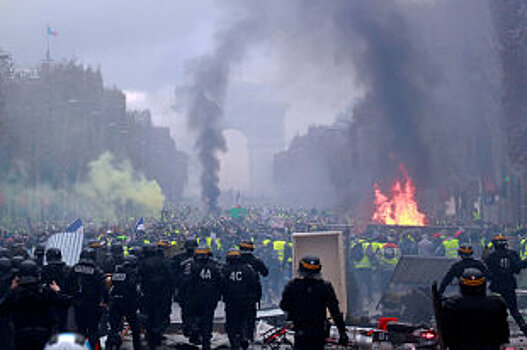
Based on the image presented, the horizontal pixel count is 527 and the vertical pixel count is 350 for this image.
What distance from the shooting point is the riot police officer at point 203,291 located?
1137 cm

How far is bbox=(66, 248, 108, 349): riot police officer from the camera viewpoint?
10.7 metres

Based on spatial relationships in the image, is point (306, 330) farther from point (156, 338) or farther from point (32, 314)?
point (156, 338)

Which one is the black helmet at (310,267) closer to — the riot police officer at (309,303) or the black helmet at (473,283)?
the riot police officer at (309,303)

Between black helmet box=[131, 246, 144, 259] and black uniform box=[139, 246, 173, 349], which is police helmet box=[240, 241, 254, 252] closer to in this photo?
black uniform box=[139, 246, 173, 349]

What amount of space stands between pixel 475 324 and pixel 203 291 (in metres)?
5.90

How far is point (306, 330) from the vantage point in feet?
26.5

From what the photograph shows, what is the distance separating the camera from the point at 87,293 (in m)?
10.8

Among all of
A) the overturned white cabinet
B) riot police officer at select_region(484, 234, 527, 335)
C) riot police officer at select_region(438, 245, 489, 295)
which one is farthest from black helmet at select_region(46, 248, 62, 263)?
riot police officer at select_region(484, 234, 527, 335)

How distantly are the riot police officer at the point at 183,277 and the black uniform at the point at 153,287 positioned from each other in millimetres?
252

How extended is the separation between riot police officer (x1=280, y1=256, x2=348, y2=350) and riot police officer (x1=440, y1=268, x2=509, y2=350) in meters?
1.83

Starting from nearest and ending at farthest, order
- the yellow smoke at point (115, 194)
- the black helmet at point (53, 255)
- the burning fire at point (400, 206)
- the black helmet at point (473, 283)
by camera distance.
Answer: the black helmet at point (473, 283), the black helmet at point (53, 255), the burning fire at point (400, 206), the yellow smoke at point (115, 194)

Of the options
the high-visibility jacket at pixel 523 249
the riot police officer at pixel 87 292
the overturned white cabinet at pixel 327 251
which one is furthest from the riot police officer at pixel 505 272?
the high-visibility jacket at pixel 523 249

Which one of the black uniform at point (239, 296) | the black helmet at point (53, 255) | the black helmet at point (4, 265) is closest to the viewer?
the black helmet at point (4, 265)

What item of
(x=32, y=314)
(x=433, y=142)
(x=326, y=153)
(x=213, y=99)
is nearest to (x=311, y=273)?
(x=32, y=314)
